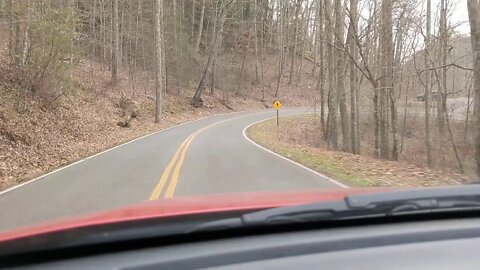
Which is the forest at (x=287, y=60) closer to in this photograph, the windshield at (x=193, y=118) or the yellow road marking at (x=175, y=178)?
the windshield at (x=193, y=118)

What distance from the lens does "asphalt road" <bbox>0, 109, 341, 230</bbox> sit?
9.00 metres

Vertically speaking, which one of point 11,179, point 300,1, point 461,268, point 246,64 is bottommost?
point 11,179

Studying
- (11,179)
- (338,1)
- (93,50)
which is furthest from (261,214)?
(93,50)

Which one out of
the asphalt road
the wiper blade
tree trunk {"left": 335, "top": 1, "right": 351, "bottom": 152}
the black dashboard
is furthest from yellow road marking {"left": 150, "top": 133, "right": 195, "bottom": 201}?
tree trunk {"left": 335, "top": 1, "right": 351, "bottom": 152}

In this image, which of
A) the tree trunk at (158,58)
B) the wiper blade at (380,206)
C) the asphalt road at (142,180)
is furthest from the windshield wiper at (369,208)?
the tree trunk at (158,58)

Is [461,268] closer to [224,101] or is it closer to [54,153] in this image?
[54,153]

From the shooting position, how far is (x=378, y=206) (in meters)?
2.50

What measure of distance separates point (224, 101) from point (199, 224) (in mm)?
49685

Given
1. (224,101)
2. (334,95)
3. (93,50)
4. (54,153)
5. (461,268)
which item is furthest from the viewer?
(224,101)

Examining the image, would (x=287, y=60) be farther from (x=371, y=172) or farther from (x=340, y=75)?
(x=371, y=172)

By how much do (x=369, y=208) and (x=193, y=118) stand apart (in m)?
38.5

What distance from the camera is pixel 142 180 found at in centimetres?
1147

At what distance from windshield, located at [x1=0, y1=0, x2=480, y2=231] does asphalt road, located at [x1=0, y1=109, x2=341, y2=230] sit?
5cm

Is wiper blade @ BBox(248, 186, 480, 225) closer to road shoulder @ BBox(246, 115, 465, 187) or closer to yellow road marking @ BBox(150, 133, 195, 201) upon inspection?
yellow road marking @ BBox(150, 133, 195, 201)
